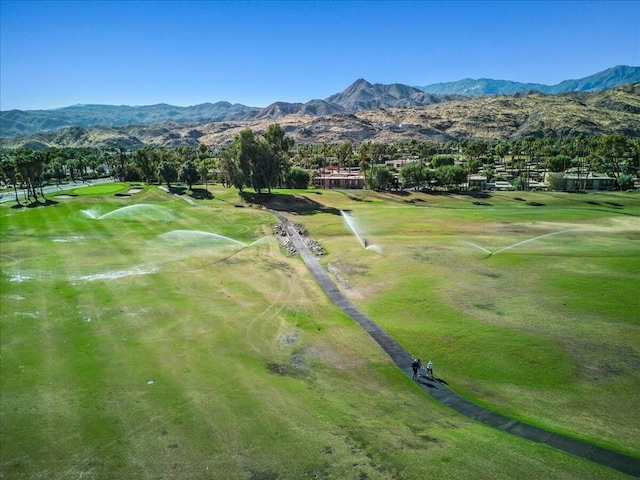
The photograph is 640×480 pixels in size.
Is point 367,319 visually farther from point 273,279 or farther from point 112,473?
point 112,473

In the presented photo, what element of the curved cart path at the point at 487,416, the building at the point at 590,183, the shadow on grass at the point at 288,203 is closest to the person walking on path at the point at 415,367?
the curved cart path at the point at 487,416

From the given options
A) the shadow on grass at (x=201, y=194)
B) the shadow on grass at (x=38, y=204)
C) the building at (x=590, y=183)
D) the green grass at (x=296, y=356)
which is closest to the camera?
the green grass at (x=296, y=356)

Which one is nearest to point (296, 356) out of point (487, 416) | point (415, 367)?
point (415, 367)

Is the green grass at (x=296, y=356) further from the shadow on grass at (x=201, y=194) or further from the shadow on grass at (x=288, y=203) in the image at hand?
the shadow on grass at (x=201, y=194)

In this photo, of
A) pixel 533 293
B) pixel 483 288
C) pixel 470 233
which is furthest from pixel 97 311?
pixel 470 233

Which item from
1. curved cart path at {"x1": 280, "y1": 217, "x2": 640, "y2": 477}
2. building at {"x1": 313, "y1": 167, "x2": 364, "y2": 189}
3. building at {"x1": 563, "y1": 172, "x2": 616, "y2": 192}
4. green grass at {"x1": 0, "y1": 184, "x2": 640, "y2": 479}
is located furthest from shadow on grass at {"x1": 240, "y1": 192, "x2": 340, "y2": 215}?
building at {"x1": 563, "y1": 172, "x2": 616, "y2": 192}

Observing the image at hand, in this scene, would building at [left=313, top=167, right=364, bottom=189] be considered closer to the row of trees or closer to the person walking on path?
the row of trees
